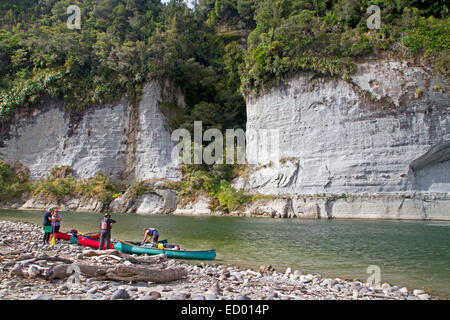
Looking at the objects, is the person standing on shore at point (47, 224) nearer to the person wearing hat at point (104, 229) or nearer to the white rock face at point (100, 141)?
the person wearing hat at point (104, 229)

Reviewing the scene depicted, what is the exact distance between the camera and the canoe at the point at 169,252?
439 inches

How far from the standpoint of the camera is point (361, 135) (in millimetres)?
28094

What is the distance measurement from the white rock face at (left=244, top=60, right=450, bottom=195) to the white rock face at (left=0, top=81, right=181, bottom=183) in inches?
453

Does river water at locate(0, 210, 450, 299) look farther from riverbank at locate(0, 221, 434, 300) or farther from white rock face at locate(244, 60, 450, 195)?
white rock face at locate(244, 60, 450, 195)

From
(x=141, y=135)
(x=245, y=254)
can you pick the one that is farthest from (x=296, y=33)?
(x=245, y=254)

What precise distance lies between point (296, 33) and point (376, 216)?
1885 cm

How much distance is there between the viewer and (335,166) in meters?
28.5

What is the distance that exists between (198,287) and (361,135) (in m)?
25.2

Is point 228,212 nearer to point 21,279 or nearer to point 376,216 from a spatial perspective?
point 376,216

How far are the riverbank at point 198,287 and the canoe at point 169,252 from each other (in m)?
1.85

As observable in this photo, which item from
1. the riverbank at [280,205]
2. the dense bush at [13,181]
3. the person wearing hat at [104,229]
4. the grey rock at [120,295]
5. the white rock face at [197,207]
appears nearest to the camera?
the grey rock at [120,295]

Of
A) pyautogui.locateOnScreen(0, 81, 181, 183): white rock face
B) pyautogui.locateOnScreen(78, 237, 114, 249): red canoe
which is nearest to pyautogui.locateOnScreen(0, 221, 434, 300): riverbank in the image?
pyautogui.locateOnScreen(78, 237, 114, 249): red canoe

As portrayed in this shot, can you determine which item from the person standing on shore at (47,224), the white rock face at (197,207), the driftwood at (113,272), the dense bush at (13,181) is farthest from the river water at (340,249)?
the dense bush at (13,181)

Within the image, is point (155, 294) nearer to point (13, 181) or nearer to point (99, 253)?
point (99, 253)
